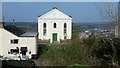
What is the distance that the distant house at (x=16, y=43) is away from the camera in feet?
62.5

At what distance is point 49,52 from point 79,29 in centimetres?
372

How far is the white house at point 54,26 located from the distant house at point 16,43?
13.8 feet

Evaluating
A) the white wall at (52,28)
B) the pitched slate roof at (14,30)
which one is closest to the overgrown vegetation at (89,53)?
the pitched slate roof at (14,30)

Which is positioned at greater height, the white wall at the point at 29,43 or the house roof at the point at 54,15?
the house roof at the point at 54,15

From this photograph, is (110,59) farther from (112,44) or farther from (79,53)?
(79,53)

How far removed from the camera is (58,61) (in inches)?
596

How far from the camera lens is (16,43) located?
63.2 feet

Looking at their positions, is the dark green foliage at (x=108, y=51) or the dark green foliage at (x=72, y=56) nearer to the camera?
the dark green foliage at (x=108, y=51)

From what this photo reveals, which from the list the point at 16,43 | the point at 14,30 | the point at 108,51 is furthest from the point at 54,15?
the point at 108,51

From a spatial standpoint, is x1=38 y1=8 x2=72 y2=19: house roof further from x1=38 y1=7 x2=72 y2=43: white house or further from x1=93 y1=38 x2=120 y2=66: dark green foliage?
x1=93 y1=38 x2=120 y2=66: dark green foliage

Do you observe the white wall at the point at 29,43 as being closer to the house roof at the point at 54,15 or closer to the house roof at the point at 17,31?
the house roof at the point at 17,31

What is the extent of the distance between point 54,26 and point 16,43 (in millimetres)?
5111

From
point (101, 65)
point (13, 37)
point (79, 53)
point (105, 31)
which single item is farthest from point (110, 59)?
point (13, 37)

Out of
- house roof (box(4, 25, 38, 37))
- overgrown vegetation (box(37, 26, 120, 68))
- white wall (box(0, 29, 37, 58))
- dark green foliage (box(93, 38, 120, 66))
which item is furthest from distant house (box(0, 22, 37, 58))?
dark green foliage (box(93, 38, 120, 66))
